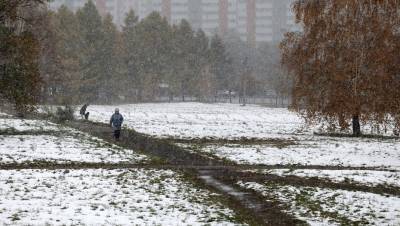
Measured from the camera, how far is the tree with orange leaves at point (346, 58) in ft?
116

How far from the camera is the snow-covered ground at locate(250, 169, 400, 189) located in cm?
2038

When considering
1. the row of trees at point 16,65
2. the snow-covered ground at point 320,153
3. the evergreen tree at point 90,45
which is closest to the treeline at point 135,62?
the evergreen tree at point 90,45

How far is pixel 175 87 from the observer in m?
105

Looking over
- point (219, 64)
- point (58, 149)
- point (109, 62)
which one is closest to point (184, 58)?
point (219, 64)

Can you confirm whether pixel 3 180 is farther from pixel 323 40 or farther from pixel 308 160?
pixel 323 40

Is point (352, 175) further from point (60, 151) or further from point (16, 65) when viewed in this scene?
point (16, 65)

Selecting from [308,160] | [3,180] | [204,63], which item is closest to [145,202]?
[3,180]

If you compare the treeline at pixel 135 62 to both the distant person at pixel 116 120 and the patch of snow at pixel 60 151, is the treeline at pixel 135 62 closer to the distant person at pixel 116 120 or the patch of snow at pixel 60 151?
the distant person at pixel 116 120

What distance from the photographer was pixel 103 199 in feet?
54.5

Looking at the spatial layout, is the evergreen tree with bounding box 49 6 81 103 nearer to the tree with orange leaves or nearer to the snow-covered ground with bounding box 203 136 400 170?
the tree with orange leaves

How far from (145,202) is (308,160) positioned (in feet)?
38.1

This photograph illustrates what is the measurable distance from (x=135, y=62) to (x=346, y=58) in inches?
2665

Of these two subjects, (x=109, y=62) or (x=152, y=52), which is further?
(x=152, y=52)

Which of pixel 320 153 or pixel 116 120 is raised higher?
pixel 116 120
